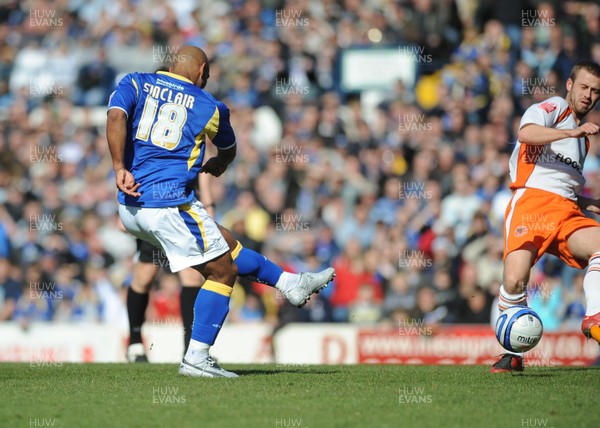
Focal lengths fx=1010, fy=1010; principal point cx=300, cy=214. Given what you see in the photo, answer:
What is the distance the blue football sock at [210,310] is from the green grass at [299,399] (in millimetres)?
372

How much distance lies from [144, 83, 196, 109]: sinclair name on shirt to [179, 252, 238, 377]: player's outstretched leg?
4.03 ft

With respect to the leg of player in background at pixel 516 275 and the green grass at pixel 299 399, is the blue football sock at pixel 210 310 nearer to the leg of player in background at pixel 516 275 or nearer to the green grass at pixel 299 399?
the green grass at pixel 299 399

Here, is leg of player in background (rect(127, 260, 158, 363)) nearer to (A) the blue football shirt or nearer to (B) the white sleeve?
(A) the blue football shirt

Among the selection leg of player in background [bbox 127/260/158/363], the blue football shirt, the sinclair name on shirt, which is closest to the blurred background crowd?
leg of player in background [bbox 127/260/158/363]

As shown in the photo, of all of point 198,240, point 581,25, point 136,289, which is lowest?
point 136,289

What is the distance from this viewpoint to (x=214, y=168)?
27.9ft

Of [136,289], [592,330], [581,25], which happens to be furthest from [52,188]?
[592,330]

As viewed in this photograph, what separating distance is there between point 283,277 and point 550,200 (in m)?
2.36

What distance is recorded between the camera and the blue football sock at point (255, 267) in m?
8.31

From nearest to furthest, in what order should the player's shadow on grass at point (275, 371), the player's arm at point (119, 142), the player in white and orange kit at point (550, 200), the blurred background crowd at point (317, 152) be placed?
the player's arm at point (119, 142) → the player in white and orange kit at point (550, 200) → the player's shadow on grass at point (275, 371) → the blurred background crowd at point (317, 152)

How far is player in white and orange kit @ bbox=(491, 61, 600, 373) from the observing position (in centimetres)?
839

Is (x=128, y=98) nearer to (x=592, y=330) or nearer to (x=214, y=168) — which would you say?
(x=214, y=168)

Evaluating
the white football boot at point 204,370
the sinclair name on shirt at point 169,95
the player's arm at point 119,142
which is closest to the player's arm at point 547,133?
the sinclair name on shirt at point 169,95

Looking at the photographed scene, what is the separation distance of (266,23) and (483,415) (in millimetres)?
15310
